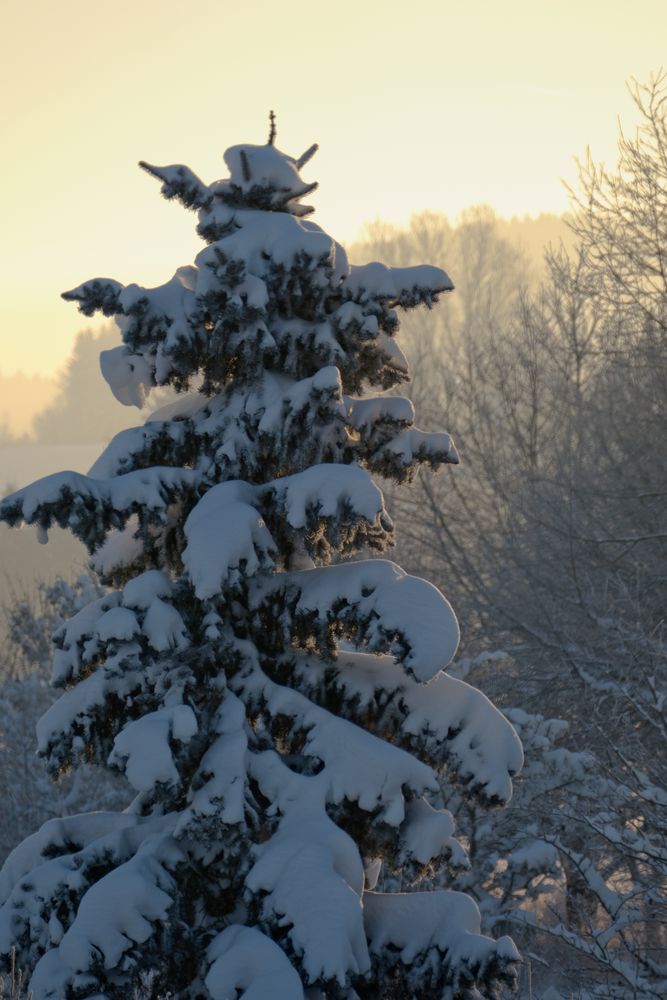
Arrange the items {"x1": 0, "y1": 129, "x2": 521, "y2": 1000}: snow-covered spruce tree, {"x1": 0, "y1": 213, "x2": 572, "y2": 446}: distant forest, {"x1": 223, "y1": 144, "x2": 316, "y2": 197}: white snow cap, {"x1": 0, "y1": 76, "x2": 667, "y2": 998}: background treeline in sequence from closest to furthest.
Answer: {"x1": 0, "y1": 129, "x2": 521, "y2": 1000}: snow-covered spruce tree < {"x1": 223, "y1": 144, "x2": 316, "y2": 197}: white snow cap < {"x1": 0, "y1": 76, "x2": 667, "y2": 998}: background treeline < {"x1": 0, "y1": 213, "x2": 572, "y2": 446}: distant forest

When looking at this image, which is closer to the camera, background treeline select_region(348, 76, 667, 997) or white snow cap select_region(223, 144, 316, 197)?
white snow cap select_region(223, 144, 316, 197)

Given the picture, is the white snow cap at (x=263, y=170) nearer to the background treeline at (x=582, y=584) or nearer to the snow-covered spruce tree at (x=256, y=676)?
the snow-covered spruce tree at (x=256, y=676)

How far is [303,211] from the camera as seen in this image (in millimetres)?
7094

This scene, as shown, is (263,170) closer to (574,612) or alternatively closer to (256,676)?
(256,676)

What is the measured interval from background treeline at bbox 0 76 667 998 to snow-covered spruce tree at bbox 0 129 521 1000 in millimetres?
2800

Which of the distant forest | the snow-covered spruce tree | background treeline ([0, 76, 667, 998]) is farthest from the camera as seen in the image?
the distant forest

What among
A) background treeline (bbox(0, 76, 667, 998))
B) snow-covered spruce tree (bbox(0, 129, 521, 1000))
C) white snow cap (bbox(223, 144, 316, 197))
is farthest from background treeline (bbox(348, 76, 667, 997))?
white snow cap (bbox(223, 144, 316, 197))

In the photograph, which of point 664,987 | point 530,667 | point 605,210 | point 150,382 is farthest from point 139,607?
point 605,210

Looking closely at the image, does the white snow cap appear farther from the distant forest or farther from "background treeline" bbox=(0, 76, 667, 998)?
the distant forest

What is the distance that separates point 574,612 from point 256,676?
13.1m

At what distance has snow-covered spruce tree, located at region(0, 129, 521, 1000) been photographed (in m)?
5.46

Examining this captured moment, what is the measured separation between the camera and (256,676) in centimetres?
623

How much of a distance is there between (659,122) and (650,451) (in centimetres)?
563

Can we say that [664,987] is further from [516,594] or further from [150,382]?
[516,594]
